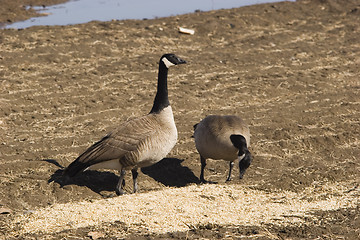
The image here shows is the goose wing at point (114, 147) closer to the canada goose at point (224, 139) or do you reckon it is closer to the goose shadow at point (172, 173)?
the canada goose at point (224, 139)

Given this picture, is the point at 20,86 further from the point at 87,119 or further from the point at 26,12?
the point at 26,12

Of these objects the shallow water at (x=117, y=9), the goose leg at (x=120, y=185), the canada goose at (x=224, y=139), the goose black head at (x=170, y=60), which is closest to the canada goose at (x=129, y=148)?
the goose leg at (x=120, y=185)

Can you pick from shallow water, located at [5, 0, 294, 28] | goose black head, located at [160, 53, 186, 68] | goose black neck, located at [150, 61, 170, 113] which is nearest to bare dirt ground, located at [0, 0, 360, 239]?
goose black neck, located at [150, 61, 170, 113]

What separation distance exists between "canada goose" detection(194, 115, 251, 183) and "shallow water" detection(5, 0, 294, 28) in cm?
1200

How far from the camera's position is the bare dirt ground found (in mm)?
7469

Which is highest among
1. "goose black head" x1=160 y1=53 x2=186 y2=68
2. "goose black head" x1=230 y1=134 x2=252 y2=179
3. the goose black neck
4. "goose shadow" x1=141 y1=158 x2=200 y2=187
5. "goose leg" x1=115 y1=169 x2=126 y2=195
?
"goose black head" x1=160 y1=53 x2=186 y2=68

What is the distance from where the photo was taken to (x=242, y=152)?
8.98 meters

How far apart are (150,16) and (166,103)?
13012 millimetres

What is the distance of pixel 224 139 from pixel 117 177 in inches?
77.1

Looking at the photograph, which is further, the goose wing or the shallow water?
the shallow water

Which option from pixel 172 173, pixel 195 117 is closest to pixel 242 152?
pixel 172 173

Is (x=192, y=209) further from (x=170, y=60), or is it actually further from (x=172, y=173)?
(x=170, y=60)

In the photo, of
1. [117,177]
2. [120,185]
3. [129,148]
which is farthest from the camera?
[117,177]

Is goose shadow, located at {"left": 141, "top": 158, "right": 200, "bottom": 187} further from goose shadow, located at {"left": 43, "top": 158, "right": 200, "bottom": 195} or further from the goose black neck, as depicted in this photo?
the goose black neck
